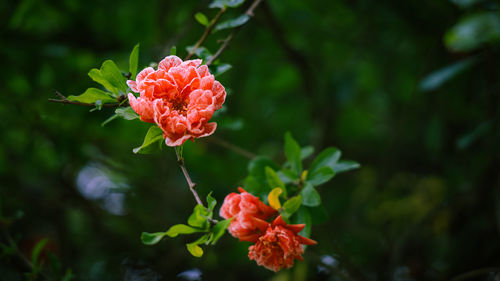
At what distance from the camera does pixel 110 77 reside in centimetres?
69

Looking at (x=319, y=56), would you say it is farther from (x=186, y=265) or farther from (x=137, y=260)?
(x=137, y=260)

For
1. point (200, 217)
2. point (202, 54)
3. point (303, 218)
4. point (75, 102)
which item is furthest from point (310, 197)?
point (75, 102)

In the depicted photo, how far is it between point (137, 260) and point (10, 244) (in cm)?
87

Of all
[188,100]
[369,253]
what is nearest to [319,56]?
[369,253]

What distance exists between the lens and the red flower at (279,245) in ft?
2.27

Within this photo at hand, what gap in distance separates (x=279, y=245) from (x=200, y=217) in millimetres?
166

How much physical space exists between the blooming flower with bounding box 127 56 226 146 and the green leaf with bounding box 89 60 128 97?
A: 5 cm

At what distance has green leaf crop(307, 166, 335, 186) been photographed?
85 centimetres

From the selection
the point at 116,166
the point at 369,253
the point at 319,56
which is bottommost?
the point at 369,253

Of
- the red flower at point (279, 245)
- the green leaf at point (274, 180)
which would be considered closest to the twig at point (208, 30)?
the green leaf at point (274, 180)

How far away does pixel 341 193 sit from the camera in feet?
7.63

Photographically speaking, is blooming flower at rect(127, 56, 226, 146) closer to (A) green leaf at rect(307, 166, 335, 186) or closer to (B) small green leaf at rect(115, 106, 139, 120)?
(B) small green leaf at rect(115, 106, 139, 120)

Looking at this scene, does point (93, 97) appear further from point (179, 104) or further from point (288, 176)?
point (288, 176)

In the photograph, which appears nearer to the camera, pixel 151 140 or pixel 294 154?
pixel 151 140
